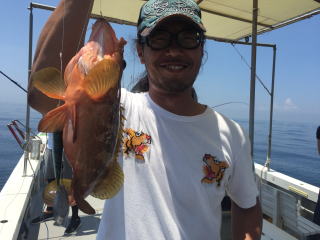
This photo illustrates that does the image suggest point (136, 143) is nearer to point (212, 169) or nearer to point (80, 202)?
point (212, 169)

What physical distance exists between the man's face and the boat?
6.17ft

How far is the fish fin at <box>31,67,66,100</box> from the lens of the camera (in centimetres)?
97

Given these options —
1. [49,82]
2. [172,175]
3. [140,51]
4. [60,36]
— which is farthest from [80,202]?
[140,51]

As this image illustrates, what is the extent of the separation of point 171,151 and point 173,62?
46 centimetres

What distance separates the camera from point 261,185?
15.1ft

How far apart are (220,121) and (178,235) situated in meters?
0.67

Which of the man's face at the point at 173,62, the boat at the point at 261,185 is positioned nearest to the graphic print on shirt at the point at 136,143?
the man's face at the point at 173,62

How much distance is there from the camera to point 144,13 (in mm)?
1490

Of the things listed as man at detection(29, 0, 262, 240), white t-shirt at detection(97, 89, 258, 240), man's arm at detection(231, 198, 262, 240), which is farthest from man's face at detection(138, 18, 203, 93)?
man's arm at detection(231, 198, 262, 240)

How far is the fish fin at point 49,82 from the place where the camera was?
0.97 metres

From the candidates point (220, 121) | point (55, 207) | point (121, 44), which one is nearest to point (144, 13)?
point (121, 44)

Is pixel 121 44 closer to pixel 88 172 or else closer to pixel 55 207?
pixel 88 172

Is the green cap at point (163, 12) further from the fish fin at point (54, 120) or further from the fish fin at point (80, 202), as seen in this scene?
the fish fin at point (80, 202)

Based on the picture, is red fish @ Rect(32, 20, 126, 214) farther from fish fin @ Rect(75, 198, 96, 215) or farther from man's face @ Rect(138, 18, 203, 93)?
man's face @ Rect(138, 18, 203, 93)
